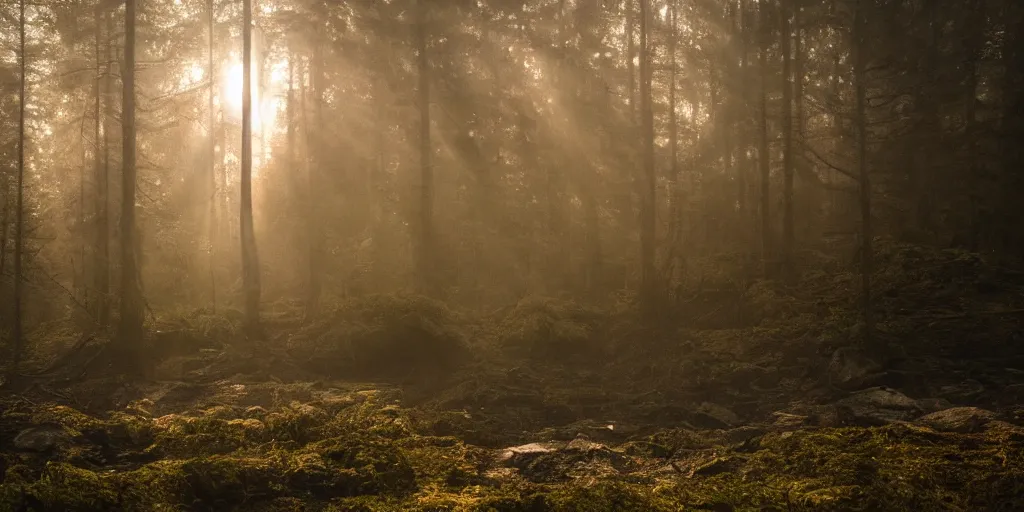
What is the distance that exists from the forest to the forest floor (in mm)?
81

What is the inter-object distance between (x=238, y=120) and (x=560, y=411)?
25892 mm

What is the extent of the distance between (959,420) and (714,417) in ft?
12.6

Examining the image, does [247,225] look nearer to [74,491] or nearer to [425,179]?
[425,179]

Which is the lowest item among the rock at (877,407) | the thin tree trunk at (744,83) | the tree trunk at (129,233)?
the rock at (877,407)

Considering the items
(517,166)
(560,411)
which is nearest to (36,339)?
(517,166)

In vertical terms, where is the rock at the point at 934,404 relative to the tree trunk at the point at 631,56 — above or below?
below

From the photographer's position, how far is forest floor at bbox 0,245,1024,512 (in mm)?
8023

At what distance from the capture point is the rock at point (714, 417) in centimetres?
1230

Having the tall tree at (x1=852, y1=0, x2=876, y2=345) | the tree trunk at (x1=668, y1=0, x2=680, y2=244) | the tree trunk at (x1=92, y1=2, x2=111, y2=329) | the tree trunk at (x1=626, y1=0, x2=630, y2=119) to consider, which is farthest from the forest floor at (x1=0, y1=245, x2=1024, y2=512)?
the tree trunk at (x1=626, y1=0, x2=630, y2=119)

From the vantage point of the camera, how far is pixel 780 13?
78.2ft

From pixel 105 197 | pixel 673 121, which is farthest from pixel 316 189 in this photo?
pixel 673 121

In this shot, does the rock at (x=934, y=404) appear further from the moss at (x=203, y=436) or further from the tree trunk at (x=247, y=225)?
the tree trunk at (x=247, y=225)

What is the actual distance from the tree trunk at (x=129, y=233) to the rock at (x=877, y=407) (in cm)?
1628

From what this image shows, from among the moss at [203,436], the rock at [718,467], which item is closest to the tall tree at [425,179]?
the moss at [203,436]
